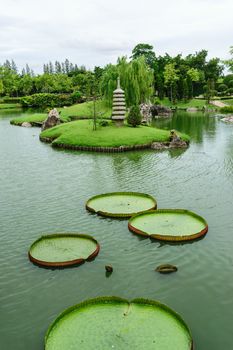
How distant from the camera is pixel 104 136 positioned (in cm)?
3069

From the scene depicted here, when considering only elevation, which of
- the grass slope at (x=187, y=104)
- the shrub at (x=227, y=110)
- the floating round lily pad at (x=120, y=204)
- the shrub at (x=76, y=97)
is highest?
the shrub at (x=76, y=97)

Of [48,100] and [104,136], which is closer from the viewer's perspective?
[104,136]

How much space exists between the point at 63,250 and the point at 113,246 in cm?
179

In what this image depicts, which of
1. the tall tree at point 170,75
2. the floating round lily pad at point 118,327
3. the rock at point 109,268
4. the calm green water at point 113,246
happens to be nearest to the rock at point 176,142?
the calm green water at point 113,246

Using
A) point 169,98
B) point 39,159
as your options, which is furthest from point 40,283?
point 169,98

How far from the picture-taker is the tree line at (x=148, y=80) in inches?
1737

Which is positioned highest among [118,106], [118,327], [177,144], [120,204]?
[118,106]

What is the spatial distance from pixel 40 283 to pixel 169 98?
82.5 m

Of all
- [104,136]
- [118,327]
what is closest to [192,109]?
[104,136]

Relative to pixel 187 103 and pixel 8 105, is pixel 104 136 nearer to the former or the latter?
pixel 187 103

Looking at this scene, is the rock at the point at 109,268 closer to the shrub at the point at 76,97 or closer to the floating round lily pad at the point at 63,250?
the floating round lily pad at the point at 63,250

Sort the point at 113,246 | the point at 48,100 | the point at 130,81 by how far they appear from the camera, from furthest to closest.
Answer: the point at 48,100 → the point at 130,81 → the point at 113,246

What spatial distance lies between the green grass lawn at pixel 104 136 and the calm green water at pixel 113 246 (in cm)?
435

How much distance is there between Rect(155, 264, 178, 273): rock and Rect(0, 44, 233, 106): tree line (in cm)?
3554
